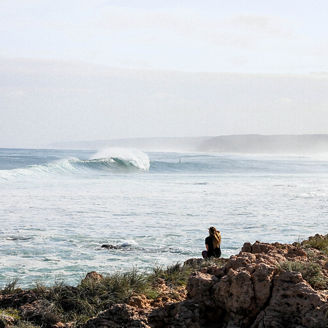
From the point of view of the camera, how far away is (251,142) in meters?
169

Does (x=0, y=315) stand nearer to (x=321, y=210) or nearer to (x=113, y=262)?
(x=113, y=262)

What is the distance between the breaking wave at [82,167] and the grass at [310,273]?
103 ft

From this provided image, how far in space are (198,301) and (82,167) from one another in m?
44.7

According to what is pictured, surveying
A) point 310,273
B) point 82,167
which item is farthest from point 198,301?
point 82,167

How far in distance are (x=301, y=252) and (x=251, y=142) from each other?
162950 mm

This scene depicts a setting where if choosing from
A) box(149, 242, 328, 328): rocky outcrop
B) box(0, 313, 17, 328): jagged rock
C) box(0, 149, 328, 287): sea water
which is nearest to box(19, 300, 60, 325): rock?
box(0, 313, 17, 328): jagged rock

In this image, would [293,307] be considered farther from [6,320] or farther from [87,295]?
[6,320]

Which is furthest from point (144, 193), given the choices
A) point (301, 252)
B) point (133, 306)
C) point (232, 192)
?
point (133, 306)

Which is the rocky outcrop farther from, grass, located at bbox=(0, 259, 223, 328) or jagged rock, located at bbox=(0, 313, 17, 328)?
jagged rock, located at bbox=(0, 313, 17, 328)

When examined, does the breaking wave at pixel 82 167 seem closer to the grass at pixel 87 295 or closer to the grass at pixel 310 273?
the grass at pixel 87 295

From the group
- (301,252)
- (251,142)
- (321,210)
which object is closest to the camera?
(301,252)

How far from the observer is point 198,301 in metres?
5.62

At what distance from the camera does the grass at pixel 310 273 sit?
5852 millimetres

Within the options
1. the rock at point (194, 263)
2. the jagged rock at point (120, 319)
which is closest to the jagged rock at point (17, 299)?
the jagged rock at point (120, 319)
